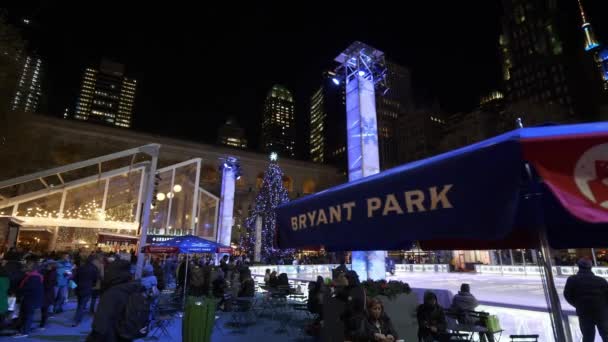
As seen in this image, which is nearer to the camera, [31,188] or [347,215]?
[347,215]

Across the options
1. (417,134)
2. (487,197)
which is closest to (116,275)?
(487,197)

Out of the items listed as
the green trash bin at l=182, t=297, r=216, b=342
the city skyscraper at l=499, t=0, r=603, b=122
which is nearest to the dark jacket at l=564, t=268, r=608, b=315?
the green trash bin at l=182, t=297, r=216, b=342

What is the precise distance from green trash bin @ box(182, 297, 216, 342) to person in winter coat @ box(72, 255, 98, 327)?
4737 mm

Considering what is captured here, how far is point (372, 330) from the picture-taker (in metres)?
3.81

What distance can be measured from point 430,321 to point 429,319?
34mm

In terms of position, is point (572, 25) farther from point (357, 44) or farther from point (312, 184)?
point (357, 44)

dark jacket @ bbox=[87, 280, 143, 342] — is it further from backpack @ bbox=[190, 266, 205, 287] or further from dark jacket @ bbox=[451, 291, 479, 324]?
backpack @ bbox=[190, 266, 205, 287]

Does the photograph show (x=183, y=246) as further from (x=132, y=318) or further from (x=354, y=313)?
(x=354, y=313)

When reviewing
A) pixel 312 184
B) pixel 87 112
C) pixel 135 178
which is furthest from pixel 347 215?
pixel 87 112

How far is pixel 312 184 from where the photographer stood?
2317 inches

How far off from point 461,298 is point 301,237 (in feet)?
16.0

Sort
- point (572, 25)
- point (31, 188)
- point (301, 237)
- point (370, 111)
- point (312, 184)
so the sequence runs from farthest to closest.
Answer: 1. point (572, 25)
2. point (312, 184)
3. point (31, 188)
4. point (370, 111)
5. point (301, 237)

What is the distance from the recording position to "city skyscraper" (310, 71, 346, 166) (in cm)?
12075

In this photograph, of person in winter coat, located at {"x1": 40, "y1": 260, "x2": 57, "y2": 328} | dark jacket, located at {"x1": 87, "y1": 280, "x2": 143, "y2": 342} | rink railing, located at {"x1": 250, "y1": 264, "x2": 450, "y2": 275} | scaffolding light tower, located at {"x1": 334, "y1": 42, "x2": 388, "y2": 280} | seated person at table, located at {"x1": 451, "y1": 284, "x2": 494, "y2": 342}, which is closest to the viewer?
dark jacket, located at {"x1": 87, "y1": 280, "x2": 143, "y2": 342}
